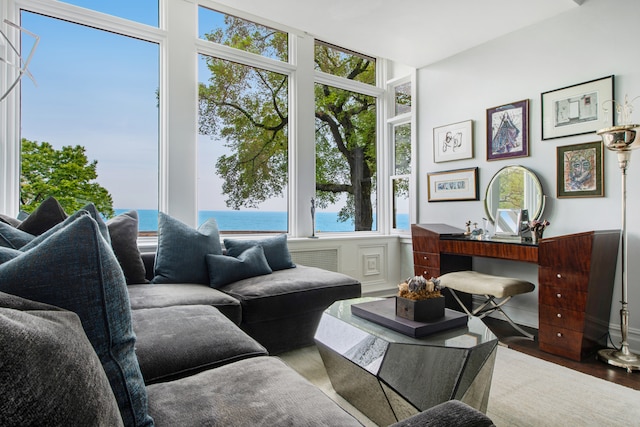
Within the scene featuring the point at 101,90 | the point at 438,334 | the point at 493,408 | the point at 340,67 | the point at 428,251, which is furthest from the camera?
the point at 340,67

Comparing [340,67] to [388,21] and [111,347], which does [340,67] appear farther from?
[111,347]

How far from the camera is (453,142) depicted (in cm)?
408

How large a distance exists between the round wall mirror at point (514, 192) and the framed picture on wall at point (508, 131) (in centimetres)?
17

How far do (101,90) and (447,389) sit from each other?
358 centimetres

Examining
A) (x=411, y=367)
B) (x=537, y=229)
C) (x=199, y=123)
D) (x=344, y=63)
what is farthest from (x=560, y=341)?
(x=344, y=63)

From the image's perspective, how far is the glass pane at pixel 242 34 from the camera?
3734 mm

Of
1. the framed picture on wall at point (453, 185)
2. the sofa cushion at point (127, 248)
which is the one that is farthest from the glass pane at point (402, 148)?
the sofa cushion at point (127, 248)

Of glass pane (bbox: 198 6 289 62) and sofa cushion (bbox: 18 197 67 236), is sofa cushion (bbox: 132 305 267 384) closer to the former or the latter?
sofa cushion (bbox: 18 197 67 236)

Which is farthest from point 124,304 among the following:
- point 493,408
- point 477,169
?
point 477,169

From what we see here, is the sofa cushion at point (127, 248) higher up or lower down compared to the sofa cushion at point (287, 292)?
higher up

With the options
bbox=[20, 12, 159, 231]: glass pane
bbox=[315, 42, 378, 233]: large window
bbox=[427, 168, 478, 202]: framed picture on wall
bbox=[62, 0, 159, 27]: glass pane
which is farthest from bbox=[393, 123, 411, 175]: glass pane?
bbox=[62, 0, 159, 27]: glass pane

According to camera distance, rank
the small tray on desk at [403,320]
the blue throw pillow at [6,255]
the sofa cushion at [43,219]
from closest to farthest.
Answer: the blue throw pillow at [6,255] → the small tray on desk at [403,320] → the sofa cushion at [43,219]

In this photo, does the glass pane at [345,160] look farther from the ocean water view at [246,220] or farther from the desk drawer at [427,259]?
the desk drawer at [427,259]

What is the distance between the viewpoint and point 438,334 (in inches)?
66.0
